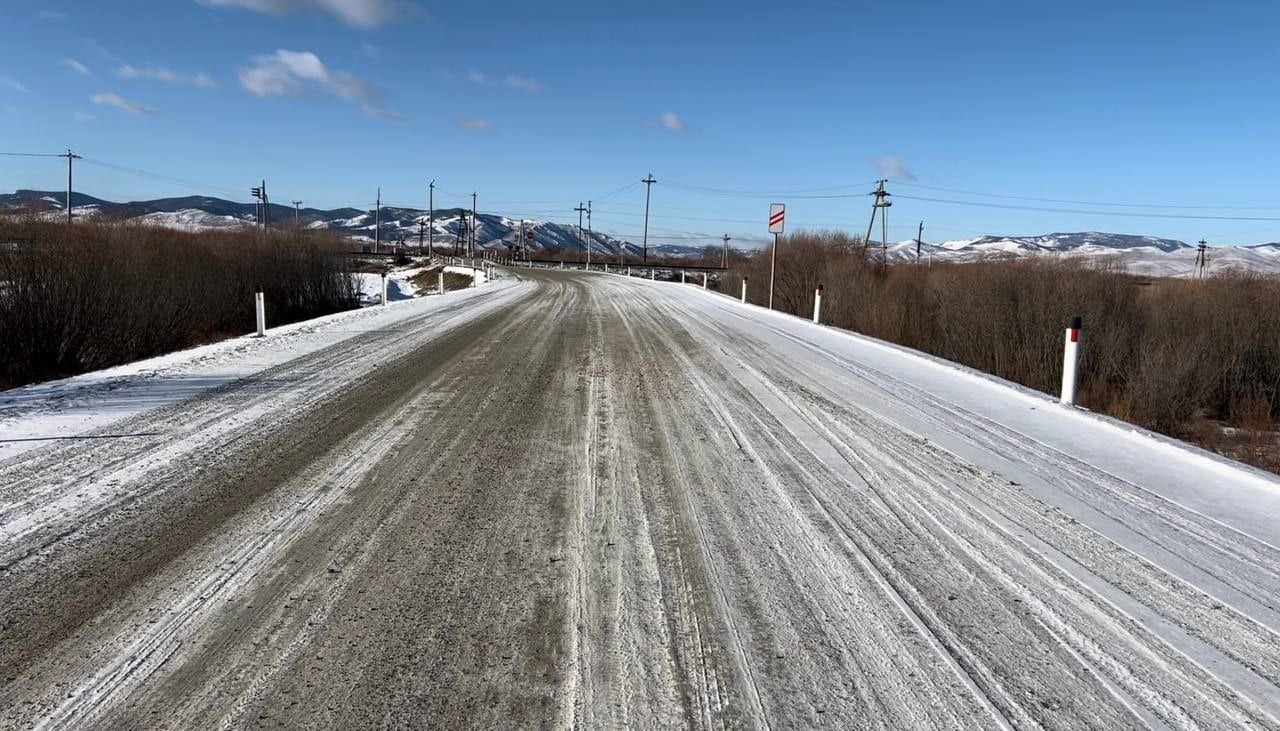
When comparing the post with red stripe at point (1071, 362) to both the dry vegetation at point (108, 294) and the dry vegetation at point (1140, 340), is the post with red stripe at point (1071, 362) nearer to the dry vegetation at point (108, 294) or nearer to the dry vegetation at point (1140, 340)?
the dry vegetation at point (1140, 340)

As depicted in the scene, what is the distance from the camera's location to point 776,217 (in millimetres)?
23797

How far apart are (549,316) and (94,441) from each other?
12.7 metres

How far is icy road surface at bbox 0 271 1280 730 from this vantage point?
2.58 metres

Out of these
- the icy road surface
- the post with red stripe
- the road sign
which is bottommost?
the icy road surface

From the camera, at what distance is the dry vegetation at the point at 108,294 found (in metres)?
12.2

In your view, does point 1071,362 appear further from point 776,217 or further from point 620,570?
point 776,217

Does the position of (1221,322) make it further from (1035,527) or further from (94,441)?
(94,441)

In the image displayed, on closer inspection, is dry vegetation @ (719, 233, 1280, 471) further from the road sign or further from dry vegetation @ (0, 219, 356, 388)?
dry vegetation @ (0, 219, 356, 388)

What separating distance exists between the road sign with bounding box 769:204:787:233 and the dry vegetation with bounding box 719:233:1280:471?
6234mm

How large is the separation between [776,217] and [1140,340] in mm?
12064

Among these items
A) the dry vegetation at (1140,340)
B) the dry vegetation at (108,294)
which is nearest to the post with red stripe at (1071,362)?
the dry vegetation at (1140,340)

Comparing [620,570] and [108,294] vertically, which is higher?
[108,294]

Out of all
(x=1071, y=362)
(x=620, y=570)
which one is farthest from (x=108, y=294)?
(x=1071, y=362)

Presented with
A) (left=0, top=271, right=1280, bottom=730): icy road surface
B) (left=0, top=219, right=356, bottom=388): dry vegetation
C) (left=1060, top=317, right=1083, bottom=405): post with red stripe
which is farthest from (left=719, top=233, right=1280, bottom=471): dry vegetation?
(left=0, top=219, right=356, bottom=388): dry vegetation
